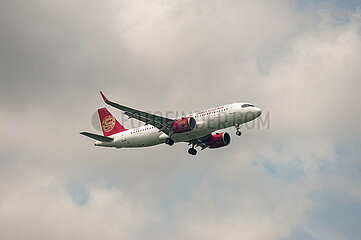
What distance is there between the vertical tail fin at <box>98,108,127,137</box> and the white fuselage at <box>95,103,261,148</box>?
3185mm

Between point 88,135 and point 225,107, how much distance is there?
19.1m

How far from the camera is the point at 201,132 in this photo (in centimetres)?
7462

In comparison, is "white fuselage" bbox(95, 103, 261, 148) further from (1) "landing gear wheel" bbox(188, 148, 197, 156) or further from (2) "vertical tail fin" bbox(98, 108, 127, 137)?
(1) "landing gear wheel" bbox(188, 148, 197, 156)

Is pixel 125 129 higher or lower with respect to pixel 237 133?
higher

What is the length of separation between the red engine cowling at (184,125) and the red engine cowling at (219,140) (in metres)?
10.5

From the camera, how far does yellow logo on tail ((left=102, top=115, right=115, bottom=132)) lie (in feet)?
279

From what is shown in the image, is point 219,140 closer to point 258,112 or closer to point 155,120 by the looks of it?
point 258,112

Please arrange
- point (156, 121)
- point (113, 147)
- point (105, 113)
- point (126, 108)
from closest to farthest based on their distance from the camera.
Result: point (126, 108) < point (156, 121) < point (113, 147) < point (105, 113)

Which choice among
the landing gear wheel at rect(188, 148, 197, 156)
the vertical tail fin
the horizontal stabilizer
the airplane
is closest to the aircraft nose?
the airplane

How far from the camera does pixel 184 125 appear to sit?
72.7 m

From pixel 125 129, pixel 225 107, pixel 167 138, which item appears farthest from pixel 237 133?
pixel 125 129

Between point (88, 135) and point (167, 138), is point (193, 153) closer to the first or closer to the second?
point (167, 138)

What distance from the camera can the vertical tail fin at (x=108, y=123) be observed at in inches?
3298

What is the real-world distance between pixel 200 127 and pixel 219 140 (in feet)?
33.8
